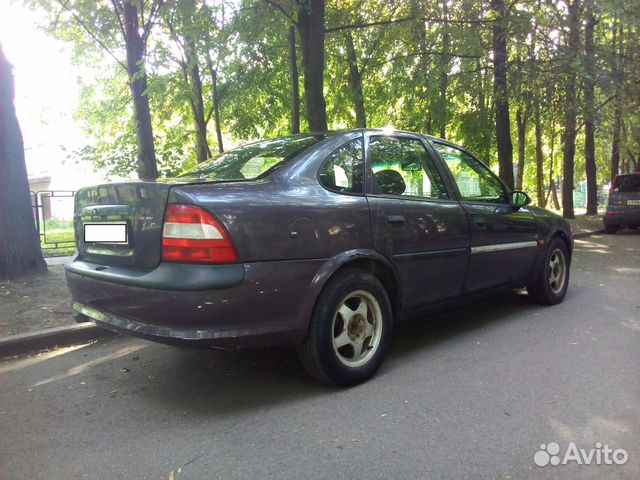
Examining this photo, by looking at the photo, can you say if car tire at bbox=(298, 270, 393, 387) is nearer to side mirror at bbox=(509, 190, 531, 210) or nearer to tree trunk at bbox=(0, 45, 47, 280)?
side mirror at bbox=(509, 190, 531, 210)

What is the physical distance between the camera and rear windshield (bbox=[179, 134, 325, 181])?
10.9 ft

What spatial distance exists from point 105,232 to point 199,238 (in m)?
0.89

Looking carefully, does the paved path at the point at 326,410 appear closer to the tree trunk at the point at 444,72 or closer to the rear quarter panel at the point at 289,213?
the rear quarter panel at the point at 289,213

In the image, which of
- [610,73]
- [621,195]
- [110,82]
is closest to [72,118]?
[110,82]

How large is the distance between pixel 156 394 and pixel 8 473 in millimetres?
996

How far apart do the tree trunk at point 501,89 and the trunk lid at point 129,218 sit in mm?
7876

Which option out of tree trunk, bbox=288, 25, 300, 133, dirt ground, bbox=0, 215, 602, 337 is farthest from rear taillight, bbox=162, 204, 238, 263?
tree trunk, bbox=288, 25, 300, 133

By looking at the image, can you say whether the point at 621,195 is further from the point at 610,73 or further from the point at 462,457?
the point at 462,457

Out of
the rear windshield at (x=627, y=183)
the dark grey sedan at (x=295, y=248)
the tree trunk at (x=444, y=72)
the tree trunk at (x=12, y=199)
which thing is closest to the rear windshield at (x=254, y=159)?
the dark grey sedan at (x=295, y=248)

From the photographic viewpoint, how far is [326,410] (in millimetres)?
2986

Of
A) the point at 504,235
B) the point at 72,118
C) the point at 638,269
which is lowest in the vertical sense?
the point at 638,269

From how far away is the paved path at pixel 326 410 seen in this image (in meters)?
2.42

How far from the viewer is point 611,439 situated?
8.52ft

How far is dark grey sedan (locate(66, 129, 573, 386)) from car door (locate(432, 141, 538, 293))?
30 mm
